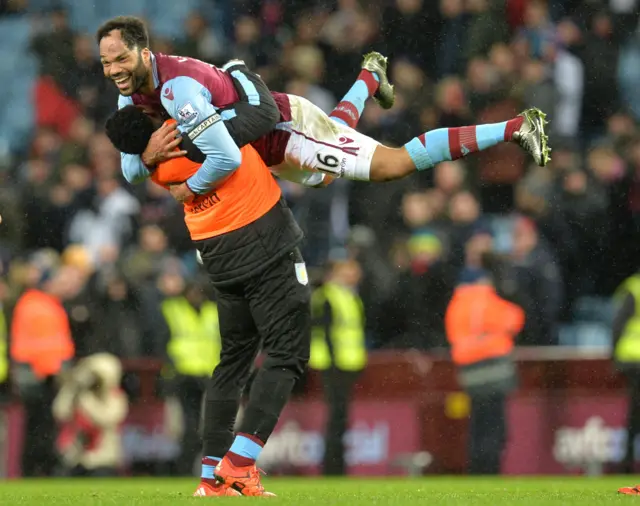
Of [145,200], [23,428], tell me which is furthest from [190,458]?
[145,200]

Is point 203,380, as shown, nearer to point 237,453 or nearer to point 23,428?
point 23,428

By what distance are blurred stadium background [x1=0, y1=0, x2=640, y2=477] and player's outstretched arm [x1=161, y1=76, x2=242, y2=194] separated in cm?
678

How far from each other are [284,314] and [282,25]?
36.3ft

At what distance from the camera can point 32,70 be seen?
1892 centimetres

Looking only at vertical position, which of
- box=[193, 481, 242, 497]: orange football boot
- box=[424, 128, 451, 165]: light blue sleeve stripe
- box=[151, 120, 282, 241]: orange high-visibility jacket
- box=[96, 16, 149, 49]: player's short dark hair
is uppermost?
box=[96, 16, 149, 49]: player's short dark hair

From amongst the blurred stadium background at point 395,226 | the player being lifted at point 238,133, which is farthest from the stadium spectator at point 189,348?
the player being lifted at point 238,133

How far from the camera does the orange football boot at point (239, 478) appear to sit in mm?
7637

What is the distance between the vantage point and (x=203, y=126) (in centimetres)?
755

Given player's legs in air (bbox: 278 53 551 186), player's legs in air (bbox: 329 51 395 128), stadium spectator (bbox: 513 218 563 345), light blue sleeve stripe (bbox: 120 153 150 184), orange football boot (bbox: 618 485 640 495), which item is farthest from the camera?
stadium spectator (bbox: 513 218 563 345)

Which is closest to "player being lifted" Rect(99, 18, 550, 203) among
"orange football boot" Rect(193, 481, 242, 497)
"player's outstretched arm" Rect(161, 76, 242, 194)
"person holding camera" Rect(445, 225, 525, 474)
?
"player's outstretched arm" Rect(161, 76, 242, 194)

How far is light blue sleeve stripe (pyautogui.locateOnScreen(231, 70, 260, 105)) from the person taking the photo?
784 centimetres

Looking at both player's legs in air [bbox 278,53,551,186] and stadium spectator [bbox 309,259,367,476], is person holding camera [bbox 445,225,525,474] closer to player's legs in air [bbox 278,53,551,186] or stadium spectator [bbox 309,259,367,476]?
stadium spectator [bbox 309,259,367,476]

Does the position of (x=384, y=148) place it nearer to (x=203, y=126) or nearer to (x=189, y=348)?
(x=203, y=126)

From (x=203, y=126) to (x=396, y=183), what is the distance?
27.0ft
